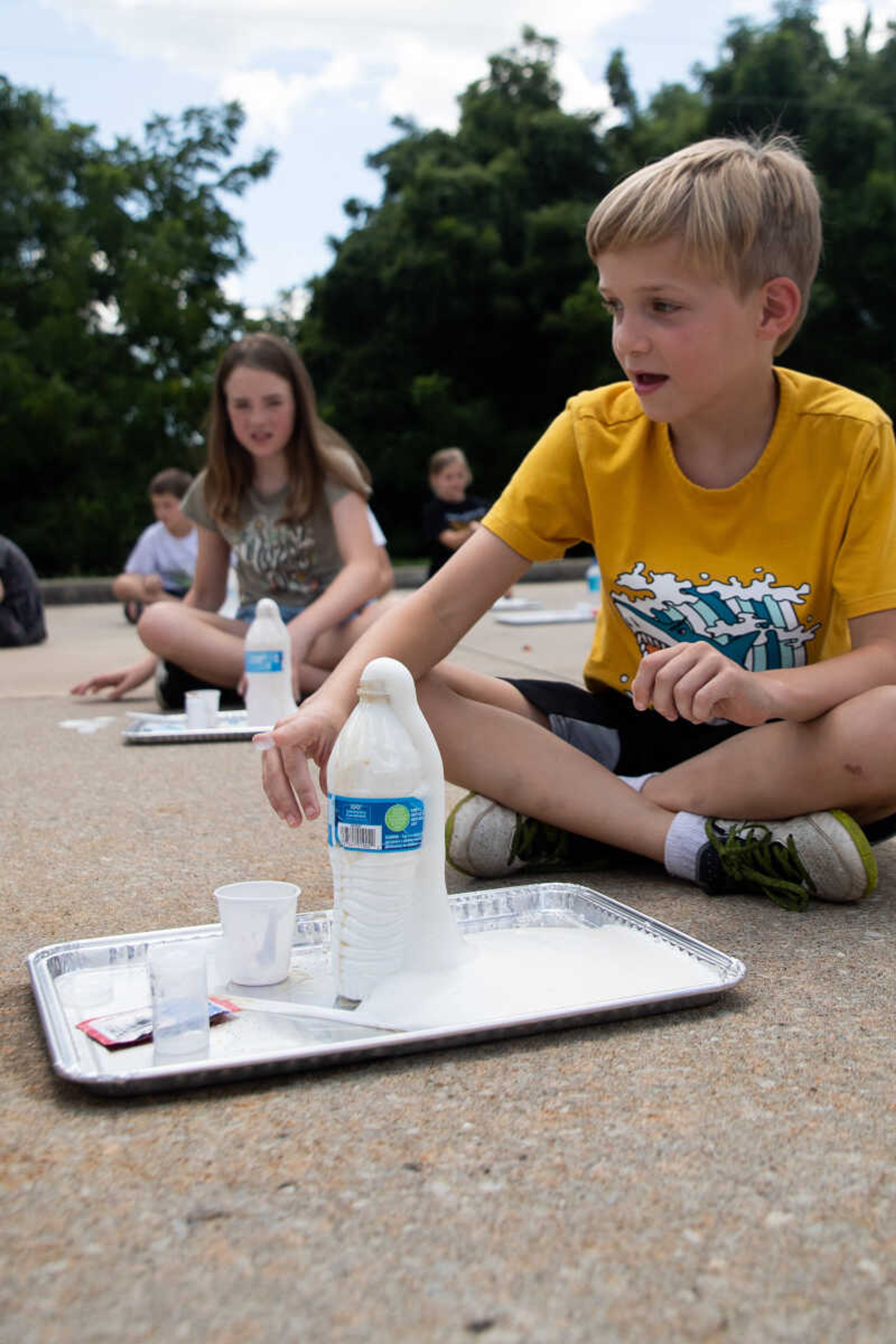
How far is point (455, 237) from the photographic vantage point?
65.2ft

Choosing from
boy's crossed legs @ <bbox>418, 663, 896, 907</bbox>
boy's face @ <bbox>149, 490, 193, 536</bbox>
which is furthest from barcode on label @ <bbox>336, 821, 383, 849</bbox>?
boy's face @ <bbox>149, 490, 193, 536</bbox>

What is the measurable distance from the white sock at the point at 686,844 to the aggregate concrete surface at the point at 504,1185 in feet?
0.86

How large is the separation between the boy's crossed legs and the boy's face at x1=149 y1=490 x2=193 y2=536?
6192 millimetres

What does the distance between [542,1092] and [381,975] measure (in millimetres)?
296

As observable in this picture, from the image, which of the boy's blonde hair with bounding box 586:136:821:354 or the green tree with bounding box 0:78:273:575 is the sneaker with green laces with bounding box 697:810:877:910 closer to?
the boy's blonde hair with bounding box 586:136:821:354

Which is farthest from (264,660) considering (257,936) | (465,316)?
(465,316)

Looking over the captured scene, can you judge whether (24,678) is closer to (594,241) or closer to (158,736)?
(158,736)

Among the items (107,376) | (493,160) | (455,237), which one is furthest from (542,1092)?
(493,160)

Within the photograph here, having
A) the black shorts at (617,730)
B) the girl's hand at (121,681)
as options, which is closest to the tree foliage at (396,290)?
the girl's hand at (121,681)

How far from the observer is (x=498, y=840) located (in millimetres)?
2377

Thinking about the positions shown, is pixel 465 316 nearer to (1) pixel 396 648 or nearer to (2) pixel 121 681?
(2) pixel 121 681

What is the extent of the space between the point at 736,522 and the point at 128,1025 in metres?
1.33

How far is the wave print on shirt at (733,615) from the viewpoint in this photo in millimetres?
2283

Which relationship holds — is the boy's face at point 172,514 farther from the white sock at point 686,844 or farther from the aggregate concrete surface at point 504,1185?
the aggregate concrete surface at point 504,1185
